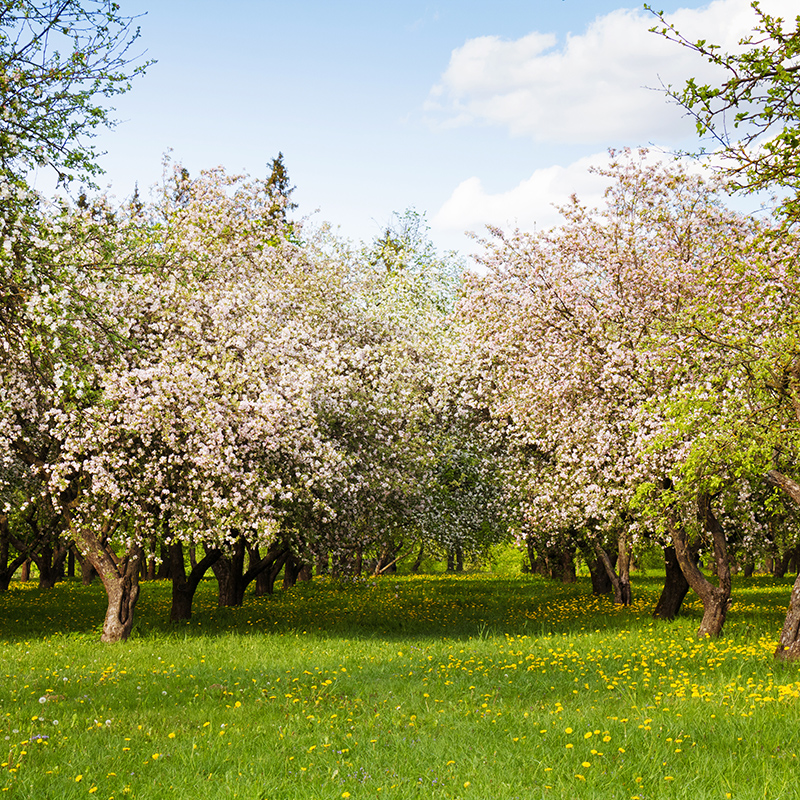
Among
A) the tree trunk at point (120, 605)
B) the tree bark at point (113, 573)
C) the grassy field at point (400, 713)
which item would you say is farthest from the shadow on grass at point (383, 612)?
the tree bark at point (113, 573)

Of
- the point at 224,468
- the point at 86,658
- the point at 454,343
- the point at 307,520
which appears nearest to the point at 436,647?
the point at 307,520

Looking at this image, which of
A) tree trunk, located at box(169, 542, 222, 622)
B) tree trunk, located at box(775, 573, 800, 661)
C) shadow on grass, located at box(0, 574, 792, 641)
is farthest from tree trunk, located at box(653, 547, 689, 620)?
tree trunk, located at box(169, 542, 222, 622)

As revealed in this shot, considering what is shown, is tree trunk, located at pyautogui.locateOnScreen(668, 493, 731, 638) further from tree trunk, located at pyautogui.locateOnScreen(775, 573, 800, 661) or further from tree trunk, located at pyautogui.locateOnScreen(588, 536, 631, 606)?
tree trunk, located at pyautogui.locateOnScreen(588, 536, 631, 606)

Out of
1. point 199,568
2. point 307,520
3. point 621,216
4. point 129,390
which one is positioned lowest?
point 199,568

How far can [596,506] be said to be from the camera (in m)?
20.2

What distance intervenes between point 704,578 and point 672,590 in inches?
168

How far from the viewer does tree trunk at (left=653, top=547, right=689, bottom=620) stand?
920 inches

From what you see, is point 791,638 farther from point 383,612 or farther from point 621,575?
point 383,612

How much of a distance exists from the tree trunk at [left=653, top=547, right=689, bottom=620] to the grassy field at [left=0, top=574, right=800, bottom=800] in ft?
6.85

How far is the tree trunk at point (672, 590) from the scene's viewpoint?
920 inches

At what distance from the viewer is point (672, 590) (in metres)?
23.6

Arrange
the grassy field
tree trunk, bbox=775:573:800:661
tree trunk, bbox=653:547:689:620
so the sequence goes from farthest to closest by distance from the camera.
A: tree trunk, bbox=653:547:689:620
tree trunk, bbox=775:573:800:661
the grassy field

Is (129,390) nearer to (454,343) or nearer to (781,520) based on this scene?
(454,343)

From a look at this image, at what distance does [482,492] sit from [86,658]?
14.5 metres
